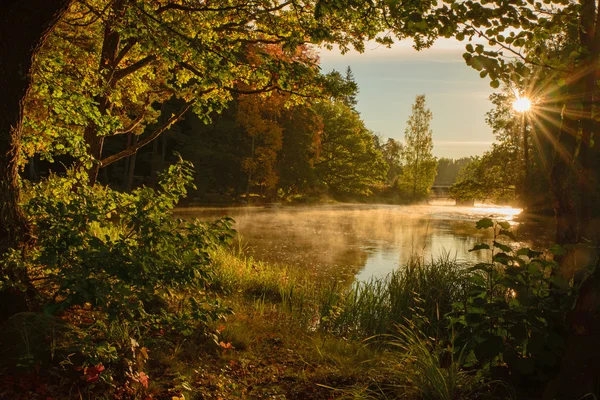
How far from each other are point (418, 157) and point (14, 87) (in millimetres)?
57398

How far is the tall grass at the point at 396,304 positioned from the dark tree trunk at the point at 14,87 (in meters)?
3.92

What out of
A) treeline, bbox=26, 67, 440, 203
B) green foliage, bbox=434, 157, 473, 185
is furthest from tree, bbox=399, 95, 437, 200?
green foliage, bbox=434, 157, 473, 185

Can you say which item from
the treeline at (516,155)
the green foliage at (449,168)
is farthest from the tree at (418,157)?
the green foliage at (449,168)

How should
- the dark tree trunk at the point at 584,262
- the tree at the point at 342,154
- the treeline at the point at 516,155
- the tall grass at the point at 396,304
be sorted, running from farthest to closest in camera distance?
1. the tree at the point at 342,154
2. the treeline at the point at 516,155
3. the tall grass at the point at 396,304
4. the dark tree trunk at the point at 584,262

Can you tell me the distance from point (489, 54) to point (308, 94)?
362 cm

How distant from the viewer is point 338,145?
44875 millimetres

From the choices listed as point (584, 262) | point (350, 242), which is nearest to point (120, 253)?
point (584, 262)

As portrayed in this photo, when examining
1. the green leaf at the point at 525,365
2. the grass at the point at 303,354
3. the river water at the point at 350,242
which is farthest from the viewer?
the river water at the point at 350,242

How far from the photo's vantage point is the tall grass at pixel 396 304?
6684 millimetres

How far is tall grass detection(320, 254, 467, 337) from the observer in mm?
6684

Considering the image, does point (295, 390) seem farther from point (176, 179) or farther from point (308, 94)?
point (308, 94)

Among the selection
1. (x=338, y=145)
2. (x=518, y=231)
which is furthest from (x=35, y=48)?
(x=338, y=145)

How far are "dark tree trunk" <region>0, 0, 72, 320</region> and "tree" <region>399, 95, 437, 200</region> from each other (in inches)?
2140

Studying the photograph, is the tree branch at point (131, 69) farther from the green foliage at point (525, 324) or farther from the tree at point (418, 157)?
the tree at point (418, 157)
